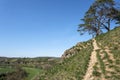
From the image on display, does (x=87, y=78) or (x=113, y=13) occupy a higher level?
(x=113, y=13)

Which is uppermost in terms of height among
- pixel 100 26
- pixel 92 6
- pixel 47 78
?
pixel 92 6

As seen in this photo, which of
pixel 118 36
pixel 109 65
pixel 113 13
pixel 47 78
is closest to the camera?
pixel 109 65

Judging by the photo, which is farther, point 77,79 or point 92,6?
point 92,6

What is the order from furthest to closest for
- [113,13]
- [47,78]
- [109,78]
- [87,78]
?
[113,13] → [47,78] → [87,78] → [109,78]

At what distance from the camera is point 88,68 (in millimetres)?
33469

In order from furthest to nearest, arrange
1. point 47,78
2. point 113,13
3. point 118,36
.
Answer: point 113,13, point 118,36, point 47,78

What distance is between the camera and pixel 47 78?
37156 mm

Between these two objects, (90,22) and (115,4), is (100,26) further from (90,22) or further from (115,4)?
(115,4)

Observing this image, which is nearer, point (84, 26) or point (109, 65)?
point (109, 65)

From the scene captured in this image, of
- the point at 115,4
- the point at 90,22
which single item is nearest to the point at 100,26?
the point at 90,22

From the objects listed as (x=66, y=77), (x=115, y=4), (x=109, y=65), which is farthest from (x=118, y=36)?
(x=115, y=4)

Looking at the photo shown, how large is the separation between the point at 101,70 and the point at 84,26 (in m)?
43.3

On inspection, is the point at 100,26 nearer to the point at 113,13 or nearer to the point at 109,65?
the point at 113,13

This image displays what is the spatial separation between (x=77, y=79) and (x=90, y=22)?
42935mm
